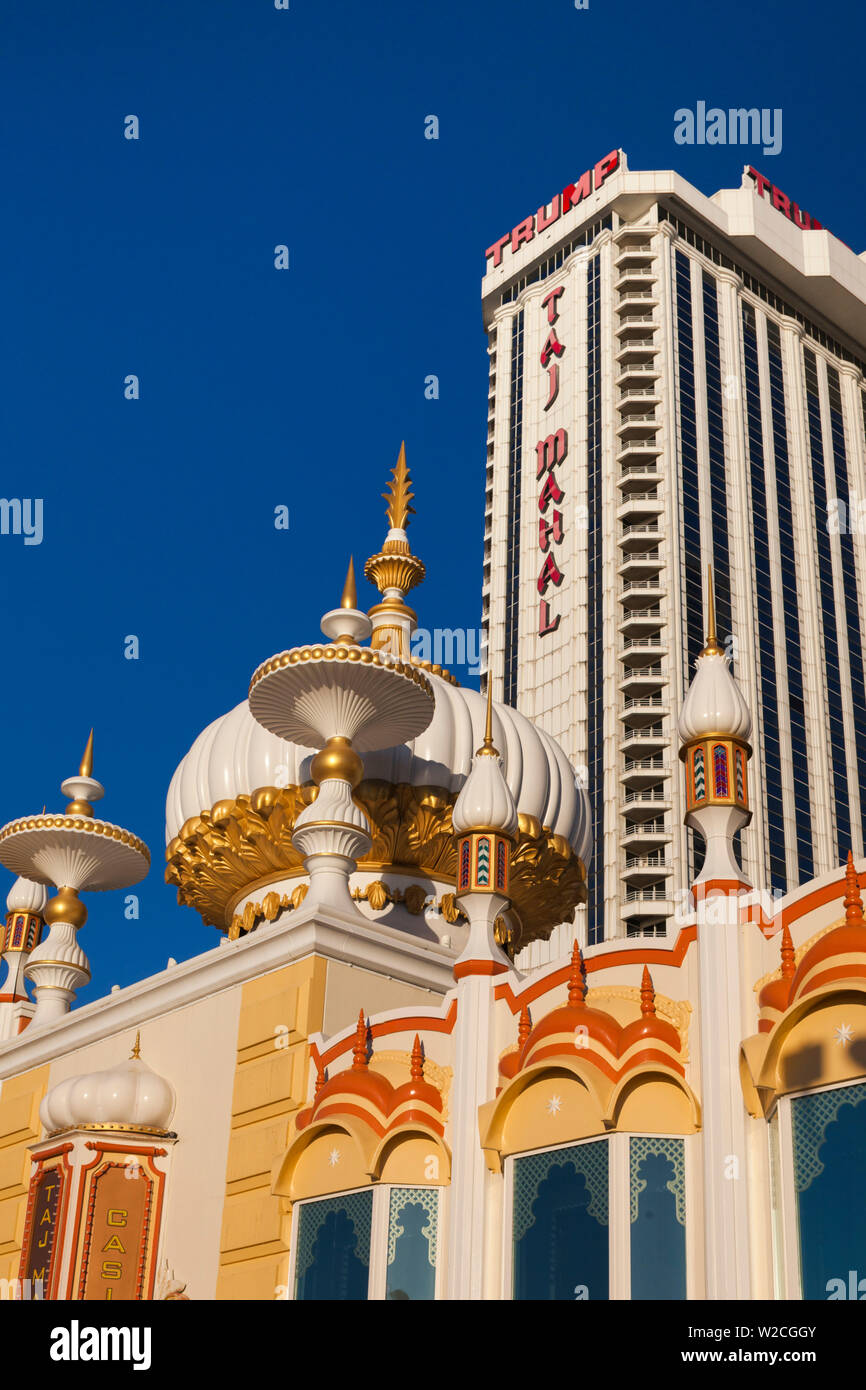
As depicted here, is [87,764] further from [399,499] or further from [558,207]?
[558,207]

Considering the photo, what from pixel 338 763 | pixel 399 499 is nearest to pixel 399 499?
pixel 399 499

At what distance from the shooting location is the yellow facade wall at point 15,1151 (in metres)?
19.1

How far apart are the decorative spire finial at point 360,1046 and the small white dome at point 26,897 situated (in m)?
10.5

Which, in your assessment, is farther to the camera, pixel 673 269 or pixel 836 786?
pixel 673 269

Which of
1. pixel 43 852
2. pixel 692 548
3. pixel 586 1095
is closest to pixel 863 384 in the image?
pixel 692 548

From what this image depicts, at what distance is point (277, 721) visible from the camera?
738 inches

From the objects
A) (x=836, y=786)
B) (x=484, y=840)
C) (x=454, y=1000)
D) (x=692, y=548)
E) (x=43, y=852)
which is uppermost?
(x=692, y=548)

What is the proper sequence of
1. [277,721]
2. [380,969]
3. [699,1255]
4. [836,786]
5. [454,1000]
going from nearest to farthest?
1. [699,1255]
2. [454,1000]
3. [380,969]
4. [277,721]
5. [836,786]

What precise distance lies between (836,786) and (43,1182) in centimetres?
6768

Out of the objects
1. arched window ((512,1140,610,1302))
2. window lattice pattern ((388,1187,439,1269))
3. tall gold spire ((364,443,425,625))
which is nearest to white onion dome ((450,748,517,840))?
arched window ((512,1140,610,1302))

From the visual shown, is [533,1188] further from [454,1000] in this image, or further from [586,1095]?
[454,1000]

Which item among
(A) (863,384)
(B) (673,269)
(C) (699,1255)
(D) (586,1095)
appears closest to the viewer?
(C) (699,1255)

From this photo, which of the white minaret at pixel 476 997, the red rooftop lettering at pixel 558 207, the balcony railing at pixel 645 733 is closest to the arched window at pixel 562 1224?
the white minaret at pixel 476 997

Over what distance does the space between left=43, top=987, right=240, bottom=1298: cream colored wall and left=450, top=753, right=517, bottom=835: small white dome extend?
12.9 feet
